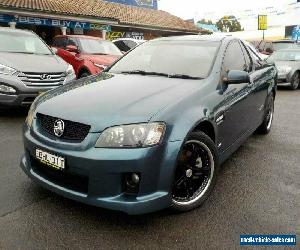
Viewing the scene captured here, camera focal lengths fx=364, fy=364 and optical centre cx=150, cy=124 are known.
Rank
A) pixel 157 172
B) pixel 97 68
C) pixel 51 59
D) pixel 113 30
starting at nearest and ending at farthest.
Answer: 1. pixel 157 172
2. pixel 51 59
3. pixel 97 68
4. pixel 113 30

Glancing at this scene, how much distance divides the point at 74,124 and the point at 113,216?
85 centimetres

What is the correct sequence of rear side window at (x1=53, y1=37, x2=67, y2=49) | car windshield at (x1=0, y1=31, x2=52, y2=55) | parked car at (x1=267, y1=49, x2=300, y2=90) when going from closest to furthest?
car windshield at (x1=0, y1=31, x2=52, y2=55), rear side window at (x1=53, y1=37, x2=67, y2=49), parked car at (x1=267, y1=49, x2=300, y2=90)

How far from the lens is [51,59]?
725 cm

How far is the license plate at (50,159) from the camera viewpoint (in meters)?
2.83

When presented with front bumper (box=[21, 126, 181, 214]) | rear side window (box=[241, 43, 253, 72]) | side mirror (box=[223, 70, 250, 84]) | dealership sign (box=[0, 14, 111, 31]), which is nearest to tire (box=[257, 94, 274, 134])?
rear side window (box=[241, 43, 253, 72])

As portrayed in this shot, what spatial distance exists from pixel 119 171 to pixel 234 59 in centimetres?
234

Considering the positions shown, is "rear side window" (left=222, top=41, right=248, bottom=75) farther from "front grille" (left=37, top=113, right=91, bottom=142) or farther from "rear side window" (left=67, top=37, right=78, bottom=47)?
"rear side window" (left=67, top=37, right=78, bottom=47)

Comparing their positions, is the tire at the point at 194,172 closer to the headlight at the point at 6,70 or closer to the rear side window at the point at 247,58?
the rear side window at the point at 247,58

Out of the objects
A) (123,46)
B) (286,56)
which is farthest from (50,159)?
(123,46)

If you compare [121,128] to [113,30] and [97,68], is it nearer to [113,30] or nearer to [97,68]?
[97,68]

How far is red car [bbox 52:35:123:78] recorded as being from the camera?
8.88m

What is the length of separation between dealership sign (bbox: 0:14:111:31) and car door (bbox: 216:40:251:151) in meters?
15.8

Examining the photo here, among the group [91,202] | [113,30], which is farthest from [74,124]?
[113,30]

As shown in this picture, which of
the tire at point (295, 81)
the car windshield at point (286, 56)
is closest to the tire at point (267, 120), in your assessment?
the tire at point (295, 81)
